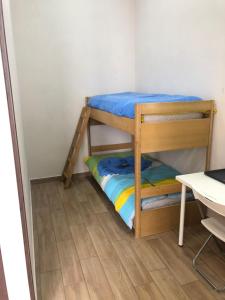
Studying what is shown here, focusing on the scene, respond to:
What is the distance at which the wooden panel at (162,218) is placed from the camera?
2.11 meters

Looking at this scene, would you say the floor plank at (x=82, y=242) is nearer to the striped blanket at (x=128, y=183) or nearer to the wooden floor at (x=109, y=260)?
the wooden floor at (x=109, y=260)

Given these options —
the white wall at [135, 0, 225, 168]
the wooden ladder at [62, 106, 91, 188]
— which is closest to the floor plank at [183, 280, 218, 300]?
the white wall at [135, 0, 225, 168]

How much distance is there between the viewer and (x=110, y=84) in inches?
135

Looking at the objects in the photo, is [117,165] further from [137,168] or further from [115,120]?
[137,168]

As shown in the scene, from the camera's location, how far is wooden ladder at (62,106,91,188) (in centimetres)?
316

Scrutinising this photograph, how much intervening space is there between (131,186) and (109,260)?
670mm

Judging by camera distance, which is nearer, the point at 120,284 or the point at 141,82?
the point at 120,284

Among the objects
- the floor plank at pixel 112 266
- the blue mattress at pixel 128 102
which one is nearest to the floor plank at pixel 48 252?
the floor plank at pixel 112 266

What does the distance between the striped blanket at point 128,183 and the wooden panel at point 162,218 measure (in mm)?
97

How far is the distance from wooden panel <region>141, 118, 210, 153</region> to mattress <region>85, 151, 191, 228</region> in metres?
0.42

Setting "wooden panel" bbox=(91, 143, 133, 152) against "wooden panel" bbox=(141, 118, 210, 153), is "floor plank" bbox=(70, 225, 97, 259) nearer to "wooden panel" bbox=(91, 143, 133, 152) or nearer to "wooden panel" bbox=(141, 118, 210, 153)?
"wooden panel" bbox=(141, 118, 210, 153)

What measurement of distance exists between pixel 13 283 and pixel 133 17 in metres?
3.21

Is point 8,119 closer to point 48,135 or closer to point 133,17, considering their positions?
point 48,135

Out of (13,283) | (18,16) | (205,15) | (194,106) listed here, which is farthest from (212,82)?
(18,16)
